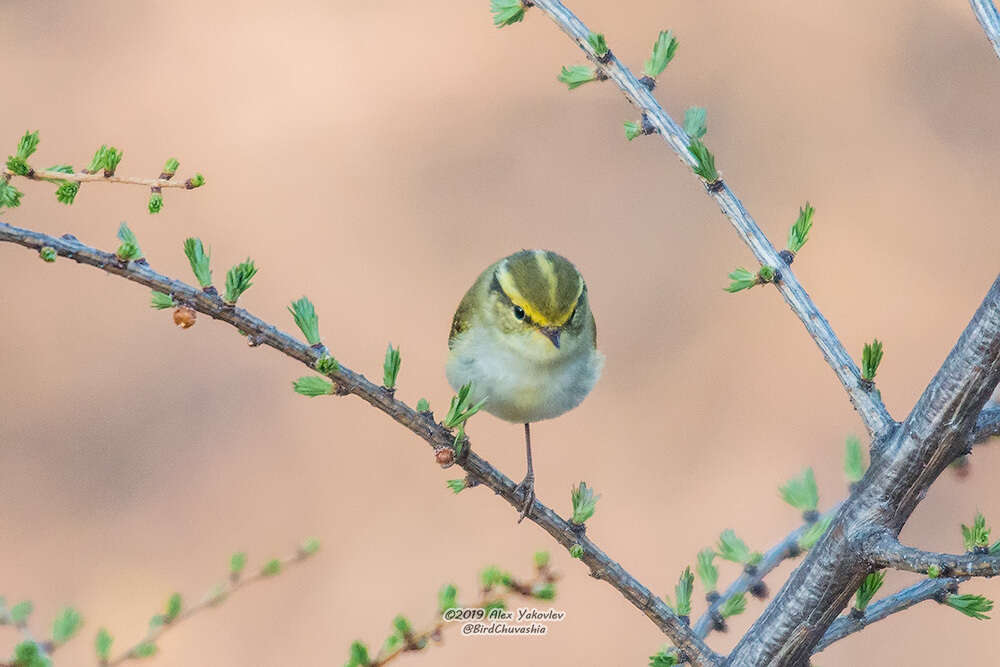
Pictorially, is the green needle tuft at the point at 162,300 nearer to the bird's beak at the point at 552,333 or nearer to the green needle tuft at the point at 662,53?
the green needle tuft at the point at 662,53

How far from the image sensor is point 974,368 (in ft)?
7.72

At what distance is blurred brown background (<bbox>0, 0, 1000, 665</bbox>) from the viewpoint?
734 centimetres

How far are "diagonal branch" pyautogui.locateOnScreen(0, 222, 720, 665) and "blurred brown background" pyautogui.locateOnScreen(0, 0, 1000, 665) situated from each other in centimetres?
372

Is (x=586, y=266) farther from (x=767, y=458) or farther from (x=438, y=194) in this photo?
(x=767, y=458)

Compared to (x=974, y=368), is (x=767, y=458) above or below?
above

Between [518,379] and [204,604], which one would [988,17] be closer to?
[518,379]

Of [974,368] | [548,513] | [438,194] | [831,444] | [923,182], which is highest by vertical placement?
A: [438,194]

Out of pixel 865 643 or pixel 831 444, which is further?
pixel 831 444

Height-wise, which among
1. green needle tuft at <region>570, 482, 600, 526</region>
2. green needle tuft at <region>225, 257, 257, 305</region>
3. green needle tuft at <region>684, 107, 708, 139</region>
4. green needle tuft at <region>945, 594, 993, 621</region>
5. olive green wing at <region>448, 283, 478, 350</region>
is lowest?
green needle tuft at <region>945, 594, 993, 621</region>

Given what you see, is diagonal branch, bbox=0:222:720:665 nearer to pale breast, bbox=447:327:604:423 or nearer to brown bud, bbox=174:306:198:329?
brown bud, bbox=174:306:198:329

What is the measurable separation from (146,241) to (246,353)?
3.74 feet

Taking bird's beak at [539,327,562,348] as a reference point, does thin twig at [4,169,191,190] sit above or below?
below

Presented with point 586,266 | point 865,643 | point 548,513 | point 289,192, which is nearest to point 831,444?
point 865,643

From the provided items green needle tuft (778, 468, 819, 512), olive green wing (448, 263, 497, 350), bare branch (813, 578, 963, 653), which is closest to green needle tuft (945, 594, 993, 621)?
bare branch (813, 578, 963, 653)
